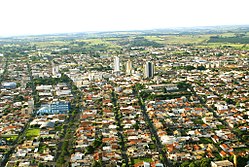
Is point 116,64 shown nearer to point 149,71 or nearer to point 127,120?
point 149,71

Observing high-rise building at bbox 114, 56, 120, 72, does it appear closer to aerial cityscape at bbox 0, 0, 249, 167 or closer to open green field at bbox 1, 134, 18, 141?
aerial cityscape at bbox 0, 0, 249, 167

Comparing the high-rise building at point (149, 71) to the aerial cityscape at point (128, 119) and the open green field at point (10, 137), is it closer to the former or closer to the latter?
the aerial cityscape at point (128, 119)

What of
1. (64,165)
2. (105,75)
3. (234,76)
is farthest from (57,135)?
(234,76)

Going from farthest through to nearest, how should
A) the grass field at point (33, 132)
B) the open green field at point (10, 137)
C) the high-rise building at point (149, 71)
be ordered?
the high-rise building at point (149, 71) → the grass field at point (33, 132) → the open green field at point (10, 137)

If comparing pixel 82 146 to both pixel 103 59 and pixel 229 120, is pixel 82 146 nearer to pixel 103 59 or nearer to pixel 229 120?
pixel 229 120

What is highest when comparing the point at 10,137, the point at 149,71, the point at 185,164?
the point at 149,71

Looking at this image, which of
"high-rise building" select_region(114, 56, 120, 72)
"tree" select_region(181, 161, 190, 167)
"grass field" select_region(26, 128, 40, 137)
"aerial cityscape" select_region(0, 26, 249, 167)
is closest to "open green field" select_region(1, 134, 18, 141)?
"aerial cityscape" select_region(0, 26, 249, 167)

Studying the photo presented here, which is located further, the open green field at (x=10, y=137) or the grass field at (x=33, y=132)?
the grass field at (x=33, y=132)

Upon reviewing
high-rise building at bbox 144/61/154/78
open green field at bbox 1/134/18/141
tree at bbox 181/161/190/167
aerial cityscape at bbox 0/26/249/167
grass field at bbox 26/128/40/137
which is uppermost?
high-rise building at bbox 144/61/154/78

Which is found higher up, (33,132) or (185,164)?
(185,164)

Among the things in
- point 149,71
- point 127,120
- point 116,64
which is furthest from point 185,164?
point 116,64

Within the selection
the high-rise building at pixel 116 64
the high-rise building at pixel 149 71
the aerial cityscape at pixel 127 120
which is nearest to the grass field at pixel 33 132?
the aerial cityscape at pixel 127 120
